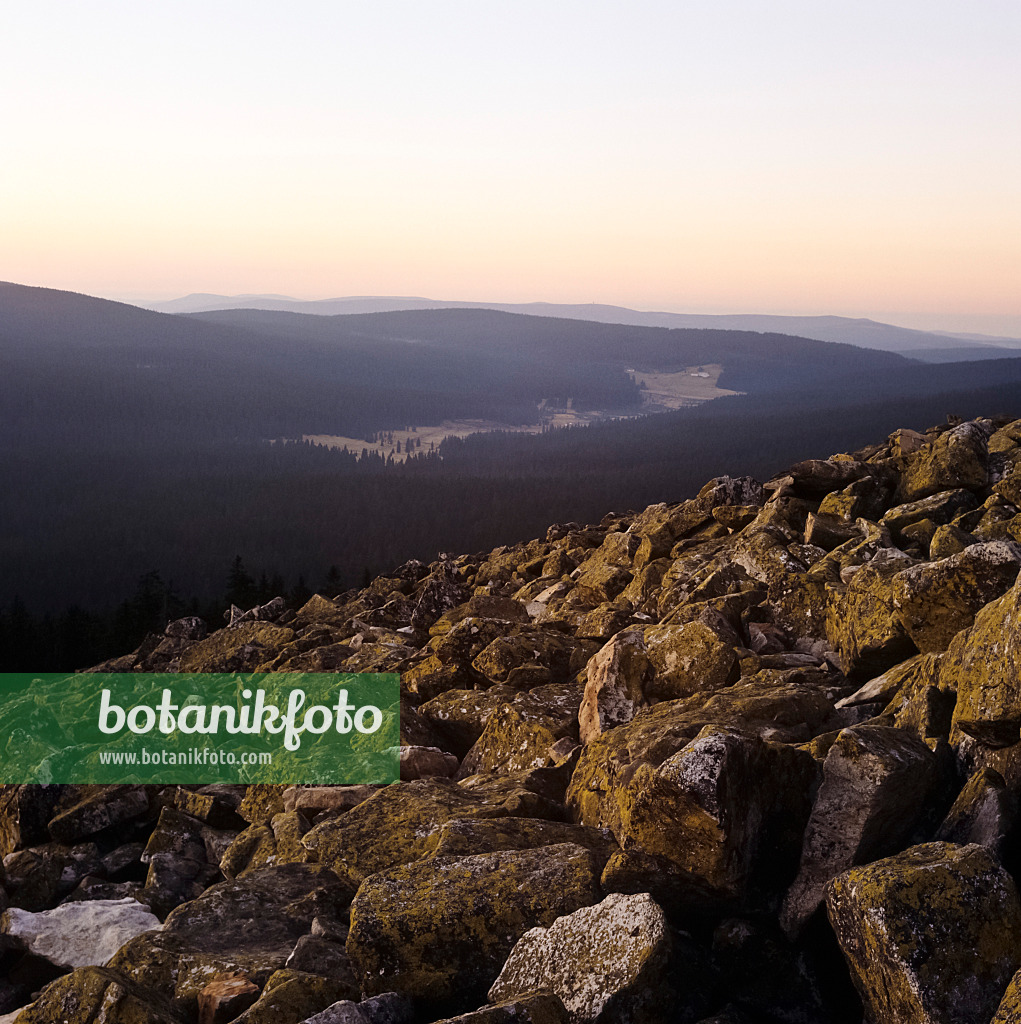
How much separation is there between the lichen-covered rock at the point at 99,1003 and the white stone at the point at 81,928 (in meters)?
2.88

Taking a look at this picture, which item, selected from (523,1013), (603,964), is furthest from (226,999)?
(603,964)

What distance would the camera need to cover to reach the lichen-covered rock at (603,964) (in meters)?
7.16

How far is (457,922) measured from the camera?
28.6 feet

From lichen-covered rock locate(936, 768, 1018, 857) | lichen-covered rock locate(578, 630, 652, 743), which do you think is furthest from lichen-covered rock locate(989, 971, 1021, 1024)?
lichen-covered rock locate(578, 630, 652, 743)

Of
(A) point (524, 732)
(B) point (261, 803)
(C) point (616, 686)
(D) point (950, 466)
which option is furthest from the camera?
(D) point (950, 466)

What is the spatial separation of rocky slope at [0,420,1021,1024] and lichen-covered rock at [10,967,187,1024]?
46 mm

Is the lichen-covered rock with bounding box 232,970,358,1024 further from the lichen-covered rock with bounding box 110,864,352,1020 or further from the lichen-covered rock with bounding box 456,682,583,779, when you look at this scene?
the lichen-covered rock with bounding box 456,682,583,779

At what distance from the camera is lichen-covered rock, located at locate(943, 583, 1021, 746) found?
868cm

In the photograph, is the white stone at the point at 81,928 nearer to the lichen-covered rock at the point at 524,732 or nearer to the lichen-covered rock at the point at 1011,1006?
the lichen-covered rock at the point at 524,732

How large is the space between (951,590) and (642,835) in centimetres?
597

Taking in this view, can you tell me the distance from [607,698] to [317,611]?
880 inches

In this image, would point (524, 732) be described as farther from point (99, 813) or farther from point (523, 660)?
point (99, 813)

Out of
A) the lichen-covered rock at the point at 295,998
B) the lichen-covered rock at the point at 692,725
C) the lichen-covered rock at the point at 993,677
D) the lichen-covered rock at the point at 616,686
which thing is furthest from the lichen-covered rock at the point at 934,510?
the lichen-covered rock at the point at 295,998

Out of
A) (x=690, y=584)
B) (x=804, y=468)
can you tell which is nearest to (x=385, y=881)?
(x=690, y=584)
